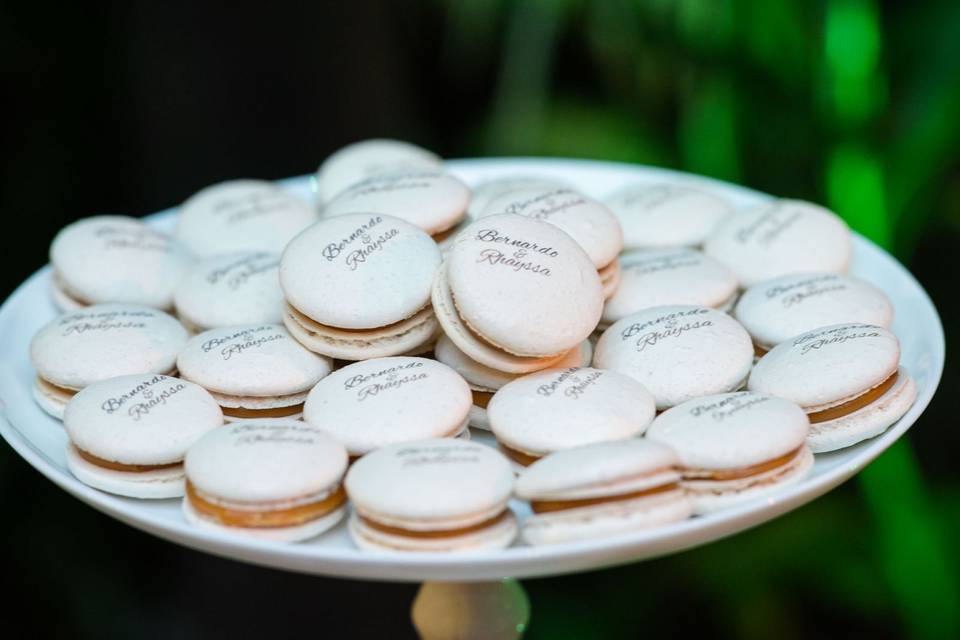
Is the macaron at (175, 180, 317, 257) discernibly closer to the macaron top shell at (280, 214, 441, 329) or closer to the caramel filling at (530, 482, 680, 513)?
the macaron top shell at (280, 214, 441, 329)

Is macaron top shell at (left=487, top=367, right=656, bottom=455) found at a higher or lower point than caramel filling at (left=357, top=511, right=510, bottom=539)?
higher

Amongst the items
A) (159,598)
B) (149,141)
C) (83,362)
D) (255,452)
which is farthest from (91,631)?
(255,452)

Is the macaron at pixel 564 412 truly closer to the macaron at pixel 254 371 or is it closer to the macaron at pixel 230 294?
the macaron at pixel 254 371

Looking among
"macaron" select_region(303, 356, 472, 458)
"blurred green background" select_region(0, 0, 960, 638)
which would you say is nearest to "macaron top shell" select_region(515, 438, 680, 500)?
"macaron" select_region(303, 356, 472, 458)

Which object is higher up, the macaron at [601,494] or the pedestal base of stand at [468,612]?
the macaron at [601,494]

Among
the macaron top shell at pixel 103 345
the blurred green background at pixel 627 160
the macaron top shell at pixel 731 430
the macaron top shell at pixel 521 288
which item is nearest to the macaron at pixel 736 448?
the macaron top shell at pixel 731 430

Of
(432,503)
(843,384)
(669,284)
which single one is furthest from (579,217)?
(432,503)
